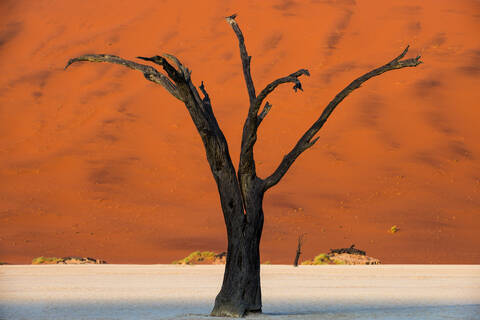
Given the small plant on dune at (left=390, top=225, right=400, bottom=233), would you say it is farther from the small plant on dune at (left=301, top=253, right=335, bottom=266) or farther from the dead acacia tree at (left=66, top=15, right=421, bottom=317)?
the dead acacia tree at (left=66, top=15, right=421, bottom=317)

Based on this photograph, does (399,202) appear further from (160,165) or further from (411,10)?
(411,10)

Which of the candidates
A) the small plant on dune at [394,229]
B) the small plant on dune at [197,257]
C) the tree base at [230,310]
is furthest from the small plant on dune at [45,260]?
the tree base at [230,310]

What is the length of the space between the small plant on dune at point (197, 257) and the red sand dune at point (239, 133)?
5.23 feet

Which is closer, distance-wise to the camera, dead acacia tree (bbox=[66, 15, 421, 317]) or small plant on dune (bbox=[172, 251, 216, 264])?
dead acacia tree (bbox=[66, 15, 421, 317])

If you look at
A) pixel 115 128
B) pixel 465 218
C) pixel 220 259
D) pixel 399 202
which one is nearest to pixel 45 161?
pixel 115 128

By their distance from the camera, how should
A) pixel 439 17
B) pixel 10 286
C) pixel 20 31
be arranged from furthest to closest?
pixel 20 31 → pixel 439 17 → pixel 10 286

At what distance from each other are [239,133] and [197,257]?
16593mm

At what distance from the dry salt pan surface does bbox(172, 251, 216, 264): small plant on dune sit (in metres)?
5.44

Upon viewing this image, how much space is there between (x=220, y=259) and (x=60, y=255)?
7.45 meters

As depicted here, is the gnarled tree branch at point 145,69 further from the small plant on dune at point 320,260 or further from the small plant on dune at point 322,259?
the small plant on dune at point 322,259

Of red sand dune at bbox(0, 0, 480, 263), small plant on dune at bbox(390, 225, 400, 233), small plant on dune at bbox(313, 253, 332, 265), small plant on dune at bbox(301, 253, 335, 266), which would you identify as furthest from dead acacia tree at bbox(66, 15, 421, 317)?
small plant on dune at bbox(390, 225, 400, 233)

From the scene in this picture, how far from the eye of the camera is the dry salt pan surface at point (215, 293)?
49.0 feet

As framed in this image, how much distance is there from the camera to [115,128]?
176 feet

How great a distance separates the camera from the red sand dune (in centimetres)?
4194
